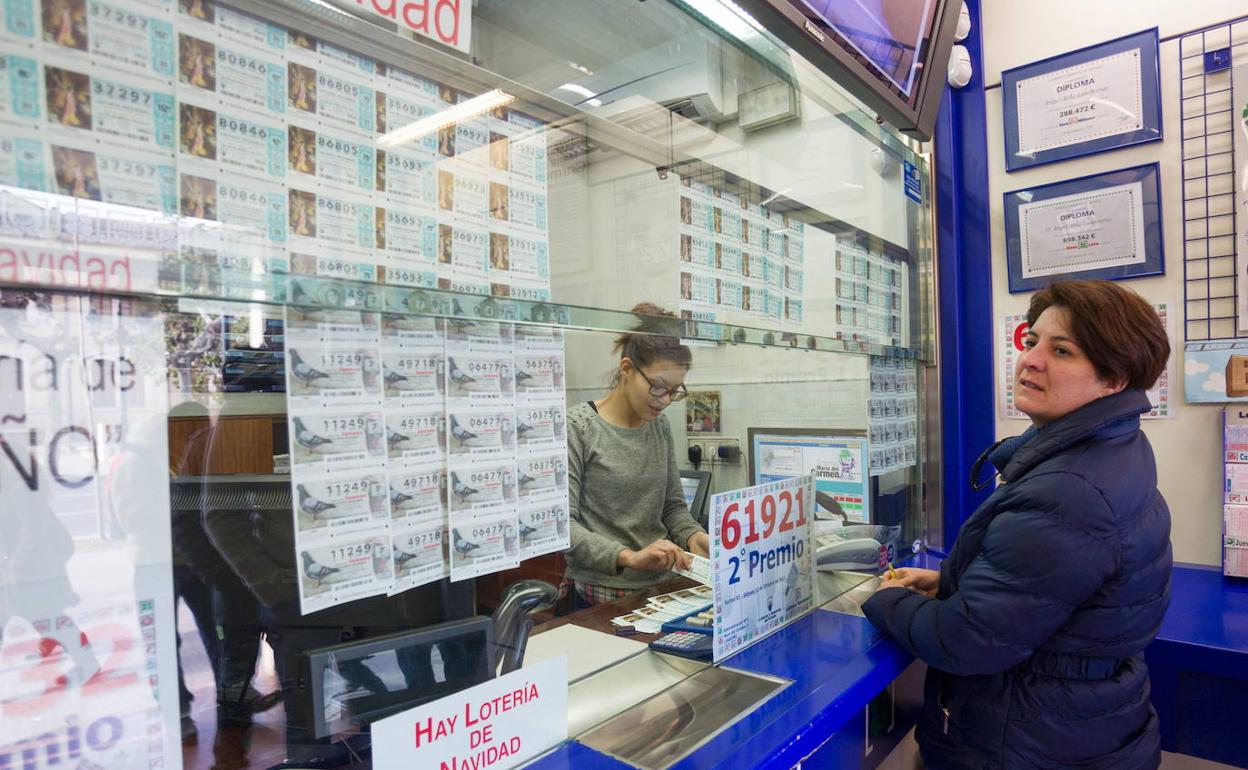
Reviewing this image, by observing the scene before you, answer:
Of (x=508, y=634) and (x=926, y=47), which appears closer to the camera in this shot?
(x=508, y=634)

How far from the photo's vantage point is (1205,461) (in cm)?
186

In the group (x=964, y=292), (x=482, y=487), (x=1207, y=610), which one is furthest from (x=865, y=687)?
(x=964, y=292)

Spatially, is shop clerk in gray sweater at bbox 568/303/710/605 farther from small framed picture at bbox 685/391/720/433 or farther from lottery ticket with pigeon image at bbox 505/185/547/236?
lottery ticket with pigeon image at bbox 505/185/547/236

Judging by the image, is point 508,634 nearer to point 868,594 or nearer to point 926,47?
point 868,594

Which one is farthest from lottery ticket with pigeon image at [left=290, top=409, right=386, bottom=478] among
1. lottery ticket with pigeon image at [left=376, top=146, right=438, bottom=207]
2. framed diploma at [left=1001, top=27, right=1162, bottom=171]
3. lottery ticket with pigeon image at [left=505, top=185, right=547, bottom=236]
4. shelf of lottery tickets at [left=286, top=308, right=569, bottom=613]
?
framed diploma at [left=1001, top=27, right=1162, bottom=171]

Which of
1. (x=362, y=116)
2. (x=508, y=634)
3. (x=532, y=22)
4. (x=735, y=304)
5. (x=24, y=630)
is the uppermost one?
(x=532, y=22)

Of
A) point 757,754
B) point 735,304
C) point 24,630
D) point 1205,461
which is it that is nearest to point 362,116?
point 24,630

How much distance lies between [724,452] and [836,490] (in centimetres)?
31

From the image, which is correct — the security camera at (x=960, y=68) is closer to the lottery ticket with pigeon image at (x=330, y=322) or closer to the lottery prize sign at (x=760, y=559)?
the lottery prize sign at (x=760, y=559)

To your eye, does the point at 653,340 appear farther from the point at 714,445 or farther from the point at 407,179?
the point at 407,179

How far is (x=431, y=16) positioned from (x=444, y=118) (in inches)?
4.2

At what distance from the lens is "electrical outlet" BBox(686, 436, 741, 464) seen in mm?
1818

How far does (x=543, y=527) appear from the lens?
→ 0.87 m

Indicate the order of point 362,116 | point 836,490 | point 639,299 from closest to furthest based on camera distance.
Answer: point 362,116 < point 639,299 < point 836,490
